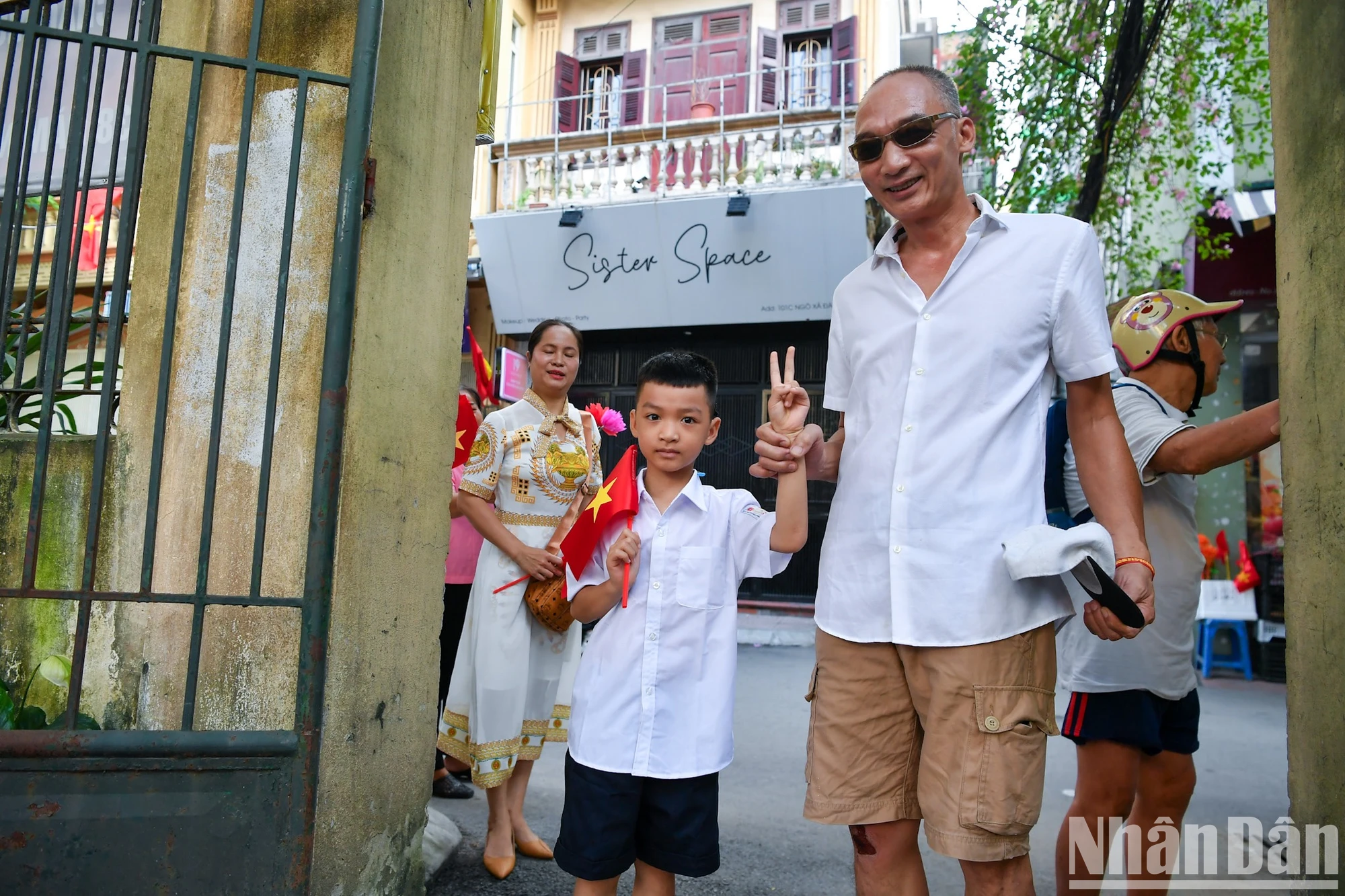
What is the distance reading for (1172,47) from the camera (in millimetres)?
6480

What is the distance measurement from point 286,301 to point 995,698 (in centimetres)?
197

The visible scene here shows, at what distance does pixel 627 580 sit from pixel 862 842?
79 cm

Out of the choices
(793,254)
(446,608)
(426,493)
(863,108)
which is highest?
(793,254)

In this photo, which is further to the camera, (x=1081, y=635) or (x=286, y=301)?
(x=1081, y=635)

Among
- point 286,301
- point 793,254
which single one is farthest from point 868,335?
point 793,254

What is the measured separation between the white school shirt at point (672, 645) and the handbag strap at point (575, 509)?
0.82m

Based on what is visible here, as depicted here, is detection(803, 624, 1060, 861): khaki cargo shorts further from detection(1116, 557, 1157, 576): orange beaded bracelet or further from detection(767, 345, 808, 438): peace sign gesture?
detection(767, 345, 808, 438): peace sign gesture

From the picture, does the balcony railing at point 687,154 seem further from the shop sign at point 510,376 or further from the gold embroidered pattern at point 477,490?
the gold embroidered pattern at point 477,490

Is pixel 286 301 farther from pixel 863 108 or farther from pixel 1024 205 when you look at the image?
pixel 1024 205

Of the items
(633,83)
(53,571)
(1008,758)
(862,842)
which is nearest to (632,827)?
(862,842)

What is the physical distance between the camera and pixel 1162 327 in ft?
8.59

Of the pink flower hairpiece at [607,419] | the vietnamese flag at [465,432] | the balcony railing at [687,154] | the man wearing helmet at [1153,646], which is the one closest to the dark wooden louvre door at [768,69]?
the balcony railing at [687,154]

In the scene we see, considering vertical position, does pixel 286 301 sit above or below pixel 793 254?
below

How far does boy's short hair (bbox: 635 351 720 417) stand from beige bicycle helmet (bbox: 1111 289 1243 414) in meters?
1.18
